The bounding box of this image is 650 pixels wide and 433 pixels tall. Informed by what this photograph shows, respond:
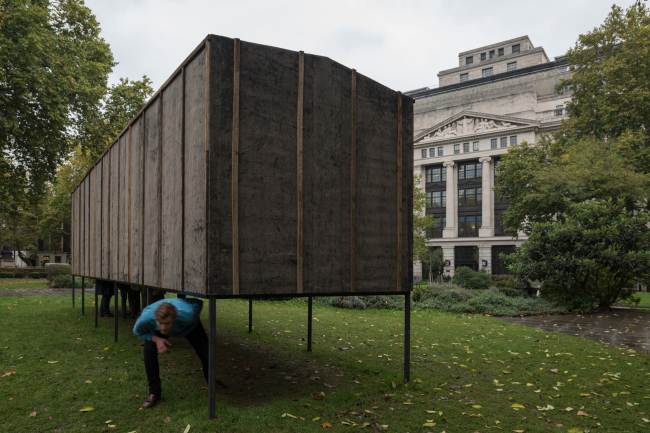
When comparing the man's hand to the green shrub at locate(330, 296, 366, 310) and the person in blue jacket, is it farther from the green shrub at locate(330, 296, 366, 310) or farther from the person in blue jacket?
the green shrub at locate(330, 296, 366, 310)

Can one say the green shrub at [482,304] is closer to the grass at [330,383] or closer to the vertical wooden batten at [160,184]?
the grass at [330,383]

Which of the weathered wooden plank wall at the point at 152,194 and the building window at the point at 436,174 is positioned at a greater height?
the building window at the point at 436,174

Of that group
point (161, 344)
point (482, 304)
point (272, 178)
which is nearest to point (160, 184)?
point (272, 178)

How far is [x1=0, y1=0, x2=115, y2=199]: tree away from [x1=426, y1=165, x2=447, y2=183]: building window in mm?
51184

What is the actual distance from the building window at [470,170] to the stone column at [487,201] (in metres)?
1.44

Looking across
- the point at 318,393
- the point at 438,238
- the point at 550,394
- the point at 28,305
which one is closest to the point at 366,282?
the point at 318,393

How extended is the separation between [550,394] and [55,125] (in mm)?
19829

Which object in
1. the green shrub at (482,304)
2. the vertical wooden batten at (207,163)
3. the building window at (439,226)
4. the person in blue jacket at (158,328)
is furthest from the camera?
the building window at (439,226)

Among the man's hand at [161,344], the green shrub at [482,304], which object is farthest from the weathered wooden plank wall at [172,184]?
the green shrub at [482,304]

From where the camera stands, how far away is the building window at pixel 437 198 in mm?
64125

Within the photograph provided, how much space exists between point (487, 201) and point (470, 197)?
9.69 ft

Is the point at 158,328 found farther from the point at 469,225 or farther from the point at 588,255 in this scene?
the point at 469,225

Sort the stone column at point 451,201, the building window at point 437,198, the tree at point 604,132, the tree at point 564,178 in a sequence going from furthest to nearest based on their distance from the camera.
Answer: the building window at point 437,198 < the stone column at point 451,201 < the tree at point 604,132 < the tree at point 564,178

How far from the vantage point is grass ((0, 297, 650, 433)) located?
4.76 metres
